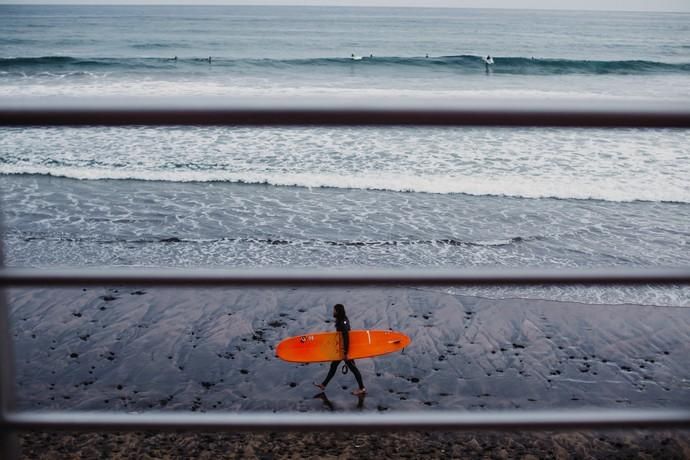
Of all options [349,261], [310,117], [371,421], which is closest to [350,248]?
[349,261]

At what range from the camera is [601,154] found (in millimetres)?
15758

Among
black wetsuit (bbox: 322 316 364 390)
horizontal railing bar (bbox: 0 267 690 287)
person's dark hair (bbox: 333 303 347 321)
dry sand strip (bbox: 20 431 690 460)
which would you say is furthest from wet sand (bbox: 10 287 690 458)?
horizontal railing bar (bbox: 0 267 690 287)

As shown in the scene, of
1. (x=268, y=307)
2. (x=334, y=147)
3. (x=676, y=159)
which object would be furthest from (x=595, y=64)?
(x=268, y=307)

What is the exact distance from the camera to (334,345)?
264 inches

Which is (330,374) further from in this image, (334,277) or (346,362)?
(334,277)

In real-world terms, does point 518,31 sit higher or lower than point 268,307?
higher

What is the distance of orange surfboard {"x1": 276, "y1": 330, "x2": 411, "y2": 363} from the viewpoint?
21.8 feet

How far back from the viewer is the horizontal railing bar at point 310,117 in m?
1.01

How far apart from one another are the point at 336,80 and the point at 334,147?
451 inches

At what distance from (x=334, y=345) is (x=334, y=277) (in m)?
5.74

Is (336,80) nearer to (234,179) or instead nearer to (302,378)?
(234,179)

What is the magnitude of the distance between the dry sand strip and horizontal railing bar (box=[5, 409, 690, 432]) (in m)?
3.80

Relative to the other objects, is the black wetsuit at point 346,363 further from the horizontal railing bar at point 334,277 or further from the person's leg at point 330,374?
the horizontal railing bar at point 334,277

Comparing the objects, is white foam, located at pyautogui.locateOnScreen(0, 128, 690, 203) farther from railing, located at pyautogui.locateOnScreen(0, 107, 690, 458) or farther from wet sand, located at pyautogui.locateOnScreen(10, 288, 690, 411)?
railing, located at pyautogui.locateOnScreen(0, 107, 690, 458)
